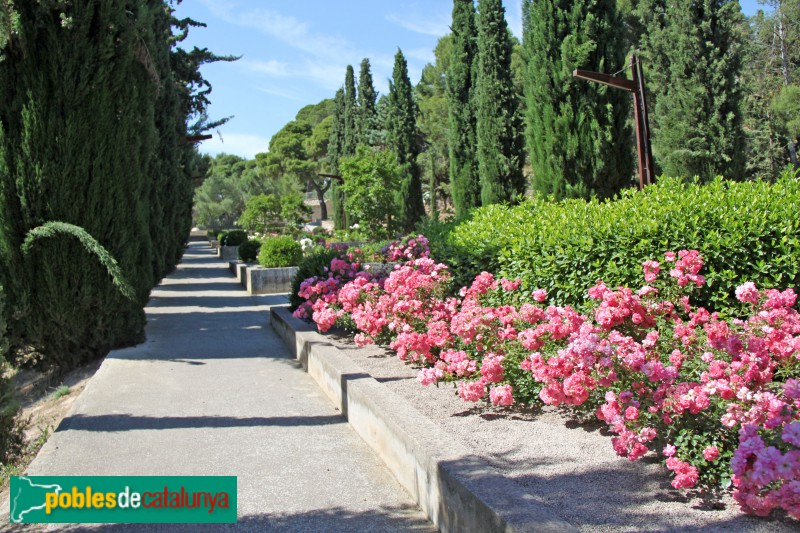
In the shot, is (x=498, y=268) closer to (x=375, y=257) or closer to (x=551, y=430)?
(x=551, y=430)

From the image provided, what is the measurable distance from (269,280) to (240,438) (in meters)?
10.5

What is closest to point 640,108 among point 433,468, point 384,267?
point 384,267

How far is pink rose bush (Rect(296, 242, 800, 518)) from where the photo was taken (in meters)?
2.71

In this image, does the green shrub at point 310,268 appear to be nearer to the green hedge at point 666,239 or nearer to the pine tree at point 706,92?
the green hedge at point 666,239

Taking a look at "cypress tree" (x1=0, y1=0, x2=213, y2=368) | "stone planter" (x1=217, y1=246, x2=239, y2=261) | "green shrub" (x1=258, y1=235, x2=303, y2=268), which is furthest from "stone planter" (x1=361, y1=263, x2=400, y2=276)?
"stone planter" (x1=217, y1=246, x2=239, y2=261)

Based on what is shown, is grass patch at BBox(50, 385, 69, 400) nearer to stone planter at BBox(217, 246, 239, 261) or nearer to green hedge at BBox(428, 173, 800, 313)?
green hedge at BBox(428, 173, 800, 313)

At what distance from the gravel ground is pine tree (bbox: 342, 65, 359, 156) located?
113ft

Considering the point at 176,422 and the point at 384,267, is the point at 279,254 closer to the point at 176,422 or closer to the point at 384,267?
the point at 384,267

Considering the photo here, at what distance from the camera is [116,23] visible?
7703 millimetres

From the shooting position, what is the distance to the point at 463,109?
22.9m

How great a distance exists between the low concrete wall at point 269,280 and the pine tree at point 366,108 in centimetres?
2251

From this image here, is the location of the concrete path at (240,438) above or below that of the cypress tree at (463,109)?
below

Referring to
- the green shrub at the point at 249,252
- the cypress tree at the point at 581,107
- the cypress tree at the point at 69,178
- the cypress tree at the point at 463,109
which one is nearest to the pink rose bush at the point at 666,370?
the cypress tree at the point at 69,178

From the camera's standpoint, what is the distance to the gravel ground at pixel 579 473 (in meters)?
2.72
